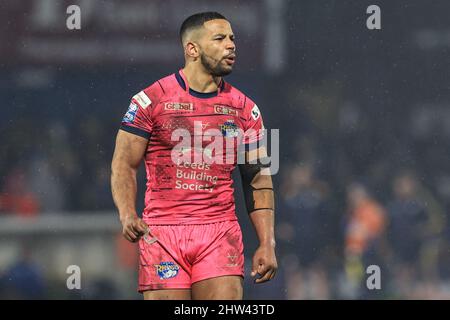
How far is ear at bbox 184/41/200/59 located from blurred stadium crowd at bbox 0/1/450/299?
18.5ft

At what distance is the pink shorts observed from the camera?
22.2ft

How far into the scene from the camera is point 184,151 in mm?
6891

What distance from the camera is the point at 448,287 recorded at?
43.6 ft

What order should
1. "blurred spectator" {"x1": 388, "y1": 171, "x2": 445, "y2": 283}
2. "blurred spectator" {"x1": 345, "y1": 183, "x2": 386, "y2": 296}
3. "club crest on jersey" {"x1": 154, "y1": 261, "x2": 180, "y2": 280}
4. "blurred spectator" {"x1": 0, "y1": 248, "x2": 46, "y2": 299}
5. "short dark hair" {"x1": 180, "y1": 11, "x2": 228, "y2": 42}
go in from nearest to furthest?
1. "club crest on jersey" {"x1": 154, "y1": 261, "x2": 180, "y2": 280}
2. "short dark hair" {"x1": 180, "y1": 11, "x2": 228, "y2": 42}
3. "blurred spectator" {"x1": 0, "y1": 248, "x2": 46, "y2": 299}
4. "blurred spectator" {"x1": 345, "y1": 183, "x2": 386, "y2": 296}
5. "blurred spectator" {"x1": 388, "y1": 171, "x2": 445, "y2": 283}

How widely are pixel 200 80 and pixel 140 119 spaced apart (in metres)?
0.45

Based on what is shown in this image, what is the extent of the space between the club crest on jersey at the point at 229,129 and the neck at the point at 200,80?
0.76 feet

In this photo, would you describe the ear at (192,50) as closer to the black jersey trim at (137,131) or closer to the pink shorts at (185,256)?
the black jersey trim at (137,131)

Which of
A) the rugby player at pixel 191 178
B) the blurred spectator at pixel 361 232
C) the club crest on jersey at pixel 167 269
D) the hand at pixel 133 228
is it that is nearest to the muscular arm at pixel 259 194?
the rugby player at pixel 191 178

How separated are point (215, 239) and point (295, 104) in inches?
267

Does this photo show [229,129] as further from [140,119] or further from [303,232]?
[303,232]

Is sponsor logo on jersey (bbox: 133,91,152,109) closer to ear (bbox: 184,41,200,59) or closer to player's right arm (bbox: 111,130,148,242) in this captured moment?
player's right arm (bbox: 111,130,148,242)

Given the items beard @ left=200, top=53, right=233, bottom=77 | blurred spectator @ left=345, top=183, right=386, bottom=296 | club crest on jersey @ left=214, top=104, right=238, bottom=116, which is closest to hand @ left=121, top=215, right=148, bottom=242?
club crest on jersey @ left=214, top=104, right=238, bottom=116

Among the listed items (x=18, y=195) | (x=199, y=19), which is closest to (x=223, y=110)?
(x=199, y=19)

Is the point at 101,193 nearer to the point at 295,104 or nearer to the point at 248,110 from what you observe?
the point at 295,104
